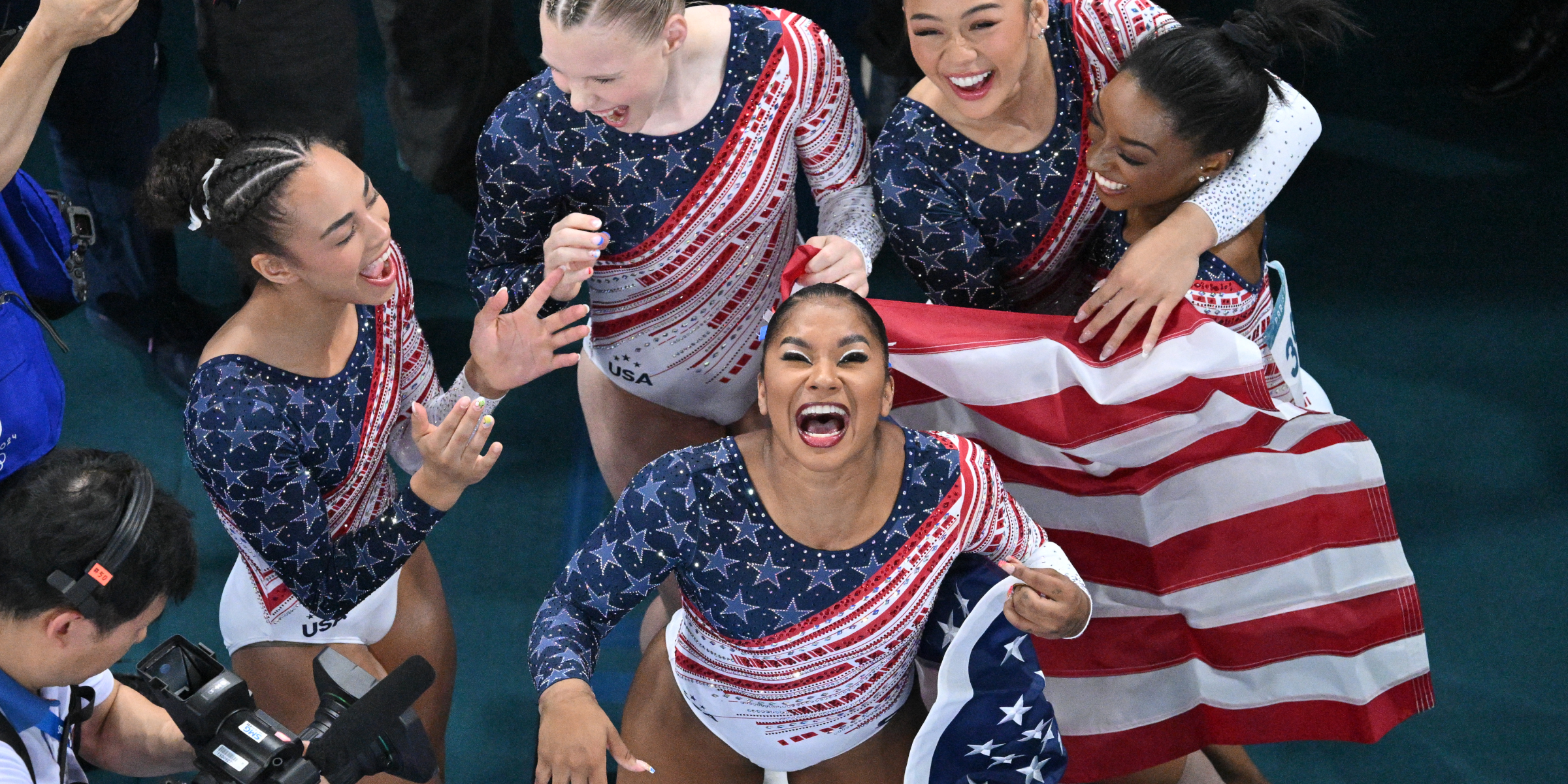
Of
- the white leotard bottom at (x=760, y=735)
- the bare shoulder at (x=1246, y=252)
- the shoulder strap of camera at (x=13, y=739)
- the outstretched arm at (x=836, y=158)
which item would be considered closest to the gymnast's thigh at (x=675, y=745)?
the white leotard bottom at (x=760, y=735)

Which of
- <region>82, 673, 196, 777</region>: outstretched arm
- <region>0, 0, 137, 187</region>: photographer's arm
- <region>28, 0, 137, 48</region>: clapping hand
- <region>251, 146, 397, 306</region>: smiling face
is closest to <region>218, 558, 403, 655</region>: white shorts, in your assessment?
<region>82, 673, 196, 777</region>: outstretched arm

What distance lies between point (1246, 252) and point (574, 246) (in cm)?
118

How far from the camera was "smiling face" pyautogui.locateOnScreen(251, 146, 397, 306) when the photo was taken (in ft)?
7.47

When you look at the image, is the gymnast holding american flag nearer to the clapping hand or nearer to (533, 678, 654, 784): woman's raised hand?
(533, 678, 654, 784): woman's raised hand

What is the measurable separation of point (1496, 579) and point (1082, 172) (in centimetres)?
176

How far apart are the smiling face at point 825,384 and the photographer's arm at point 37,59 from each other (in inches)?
44.3

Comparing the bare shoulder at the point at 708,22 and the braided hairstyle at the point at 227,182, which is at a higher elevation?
the bare shoulder at the point at 708,22

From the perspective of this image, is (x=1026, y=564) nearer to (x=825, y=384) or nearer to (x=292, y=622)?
(x=825, y=384)

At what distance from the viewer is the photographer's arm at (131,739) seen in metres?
2.34

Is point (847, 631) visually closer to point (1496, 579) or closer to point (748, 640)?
point (748, 640)

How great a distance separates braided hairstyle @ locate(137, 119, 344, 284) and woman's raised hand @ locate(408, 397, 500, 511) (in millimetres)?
370

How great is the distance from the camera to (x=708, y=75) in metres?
2.45

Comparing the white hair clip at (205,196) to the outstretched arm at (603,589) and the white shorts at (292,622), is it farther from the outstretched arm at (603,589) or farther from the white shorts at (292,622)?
the outstretched arm at (603,589)

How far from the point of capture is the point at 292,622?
2467mm
